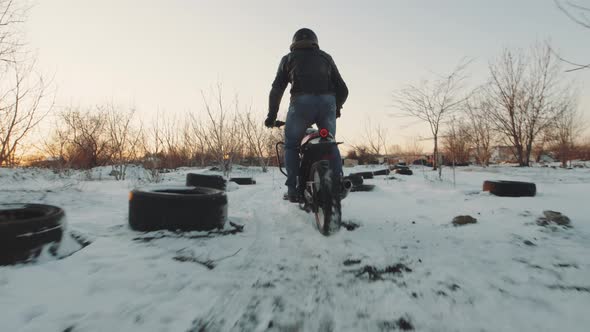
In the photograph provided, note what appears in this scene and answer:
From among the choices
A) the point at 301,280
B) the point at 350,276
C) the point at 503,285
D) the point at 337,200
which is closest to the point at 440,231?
the point at 337,200

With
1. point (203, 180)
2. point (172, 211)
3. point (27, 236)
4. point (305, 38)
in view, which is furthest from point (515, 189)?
point (27, 236)

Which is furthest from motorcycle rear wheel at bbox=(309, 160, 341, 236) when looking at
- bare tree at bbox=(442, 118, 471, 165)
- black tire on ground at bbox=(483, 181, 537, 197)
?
bare tree at bbox=(442, 118, 471, 165)

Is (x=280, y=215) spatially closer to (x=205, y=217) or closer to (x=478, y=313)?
(x=205, y=217)

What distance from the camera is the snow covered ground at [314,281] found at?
1079mm

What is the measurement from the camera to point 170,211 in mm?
2355

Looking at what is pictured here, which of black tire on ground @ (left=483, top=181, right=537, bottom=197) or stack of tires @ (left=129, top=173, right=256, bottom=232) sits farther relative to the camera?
black tire on ground @ (left=483, top=181, right=537, bottom=197)

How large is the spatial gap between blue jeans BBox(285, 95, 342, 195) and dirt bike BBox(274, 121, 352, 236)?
0.08 m

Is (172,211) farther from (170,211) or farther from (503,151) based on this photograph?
(503,151)

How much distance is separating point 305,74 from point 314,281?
2.02 m

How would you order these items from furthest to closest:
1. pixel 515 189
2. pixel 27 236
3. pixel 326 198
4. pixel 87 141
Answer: pixel 87 141 < pixel 515 189 < pixel 326 198 < pixel 27 236

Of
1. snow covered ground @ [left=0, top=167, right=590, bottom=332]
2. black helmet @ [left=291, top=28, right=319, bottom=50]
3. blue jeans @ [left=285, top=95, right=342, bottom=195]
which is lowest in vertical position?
snow covered ground @ [left=0, top=167, right=590, bottom=332]

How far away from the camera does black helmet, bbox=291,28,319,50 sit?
2.95 metres

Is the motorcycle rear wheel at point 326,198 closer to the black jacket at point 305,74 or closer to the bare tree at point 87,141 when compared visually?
the black jacket at point 305,74

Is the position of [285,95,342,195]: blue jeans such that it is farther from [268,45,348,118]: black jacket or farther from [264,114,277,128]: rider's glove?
[264,114,277,128]: rider's glove
